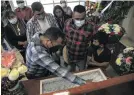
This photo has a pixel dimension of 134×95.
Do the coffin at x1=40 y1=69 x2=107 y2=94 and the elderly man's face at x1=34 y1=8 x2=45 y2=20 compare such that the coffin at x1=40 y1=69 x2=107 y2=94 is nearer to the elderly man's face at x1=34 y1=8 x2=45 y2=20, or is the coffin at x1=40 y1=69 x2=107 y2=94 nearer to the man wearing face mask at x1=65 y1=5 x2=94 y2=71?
the man wearing face mask at x1=65 y1=5 x2=94 y2=71

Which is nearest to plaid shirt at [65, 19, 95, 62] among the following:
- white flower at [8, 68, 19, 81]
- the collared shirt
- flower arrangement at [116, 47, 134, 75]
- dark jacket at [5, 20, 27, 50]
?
flower arrangement at [116, 47, 134, 75]

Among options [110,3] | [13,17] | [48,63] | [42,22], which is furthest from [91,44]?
[110,3]

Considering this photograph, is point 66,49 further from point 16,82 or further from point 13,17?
point 16,82

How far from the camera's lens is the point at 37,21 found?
2.73 metres

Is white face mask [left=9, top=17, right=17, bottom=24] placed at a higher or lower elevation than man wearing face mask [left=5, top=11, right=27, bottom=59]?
higher

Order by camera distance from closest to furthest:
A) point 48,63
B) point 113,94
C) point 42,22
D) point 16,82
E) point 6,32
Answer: point 113,94
point 16,82
point 48,63
point 42,22
point 6,32

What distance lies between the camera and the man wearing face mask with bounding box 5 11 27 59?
9.55ft

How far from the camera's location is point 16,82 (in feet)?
4.71

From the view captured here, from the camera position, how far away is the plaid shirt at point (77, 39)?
97.8 inches

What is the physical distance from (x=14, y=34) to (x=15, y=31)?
50 millimetres

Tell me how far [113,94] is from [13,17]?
226 cm

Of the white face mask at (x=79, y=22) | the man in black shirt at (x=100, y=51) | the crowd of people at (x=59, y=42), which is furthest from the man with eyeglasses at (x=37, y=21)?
the man in black shirt at (x=100, y=51)

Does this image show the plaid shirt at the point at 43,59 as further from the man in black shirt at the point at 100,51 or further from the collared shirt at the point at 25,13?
the collared shirt at the point at 25,13

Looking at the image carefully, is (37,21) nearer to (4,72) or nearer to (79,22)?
(79,22)
